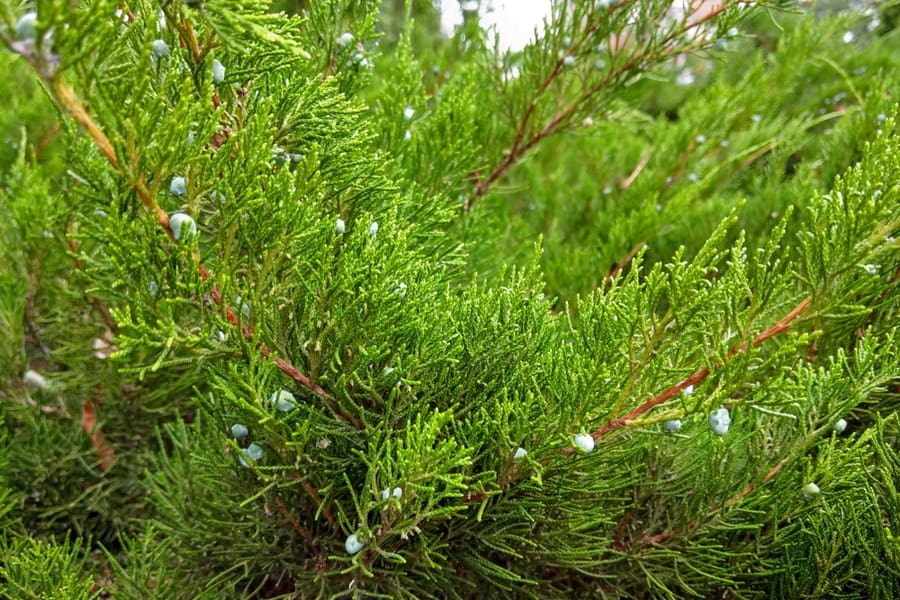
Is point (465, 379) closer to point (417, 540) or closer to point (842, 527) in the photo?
point (417, 540)

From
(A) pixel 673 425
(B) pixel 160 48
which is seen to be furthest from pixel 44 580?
(A) pixel 673 425

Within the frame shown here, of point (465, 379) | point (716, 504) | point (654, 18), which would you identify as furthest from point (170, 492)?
point (654, 18)

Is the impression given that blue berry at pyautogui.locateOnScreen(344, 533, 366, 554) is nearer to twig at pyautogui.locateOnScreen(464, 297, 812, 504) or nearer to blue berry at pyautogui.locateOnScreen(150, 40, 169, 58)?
twig at pyautogui.locateOnScreen(464, 297, 812, 504)

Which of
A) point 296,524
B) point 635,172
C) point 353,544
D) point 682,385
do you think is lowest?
point 296,524

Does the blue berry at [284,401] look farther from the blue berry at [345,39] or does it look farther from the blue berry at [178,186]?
the blue berry at [345,39]

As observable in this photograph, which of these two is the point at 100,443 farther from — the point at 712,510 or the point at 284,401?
the point at 712,510

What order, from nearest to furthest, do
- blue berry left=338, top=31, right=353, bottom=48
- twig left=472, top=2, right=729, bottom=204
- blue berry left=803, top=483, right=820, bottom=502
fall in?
blue berry left=803, top=483, right=820, bottom=502 < blue berry left=338, top=31, right=353, bottom=48 < twig left=472, top=2, right=729, bottom=204

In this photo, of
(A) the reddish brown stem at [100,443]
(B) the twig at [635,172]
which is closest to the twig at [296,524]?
(A) the reddish brown stem at [100,443]

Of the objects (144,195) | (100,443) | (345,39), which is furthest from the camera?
(100,443)

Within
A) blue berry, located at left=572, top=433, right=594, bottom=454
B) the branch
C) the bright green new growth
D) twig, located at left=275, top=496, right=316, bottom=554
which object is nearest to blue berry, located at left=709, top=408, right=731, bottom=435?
the bright green new growth
